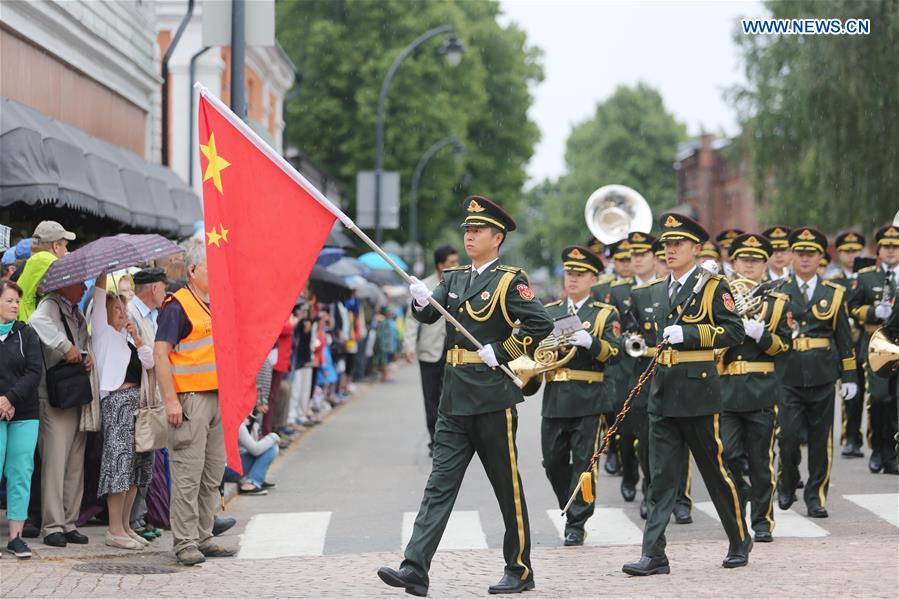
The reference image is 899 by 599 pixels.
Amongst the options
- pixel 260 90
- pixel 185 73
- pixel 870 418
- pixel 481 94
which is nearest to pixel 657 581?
pixel 870 418

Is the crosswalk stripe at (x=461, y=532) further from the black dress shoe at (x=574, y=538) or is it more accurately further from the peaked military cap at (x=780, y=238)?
the peaked military cap at (x=780, y=238)

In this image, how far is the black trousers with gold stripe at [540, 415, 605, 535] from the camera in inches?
412

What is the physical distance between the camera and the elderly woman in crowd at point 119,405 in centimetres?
994

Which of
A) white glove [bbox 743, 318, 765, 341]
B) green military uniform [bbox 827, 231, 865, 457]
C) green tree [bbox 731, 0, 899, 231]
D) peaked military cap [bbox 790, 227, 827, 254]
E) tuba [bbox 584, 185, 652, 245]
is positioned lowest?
green military uniform [bbox 827, 231, 865, 457]

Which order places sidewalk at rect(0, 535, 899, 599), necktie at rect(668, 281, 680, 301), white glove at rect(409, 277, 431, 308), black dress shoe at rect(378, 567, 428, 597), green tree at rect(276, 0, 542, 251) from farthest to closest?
green tree at rect(276, 0, 542, 251) < necktie at rect(668, 281, 680, 301) < sidewalk at rect(0, 535, 899, 599) < white glove at rect(409, 277, 431, 308) < black dress shoe at rect(378, 567, 428, 597)

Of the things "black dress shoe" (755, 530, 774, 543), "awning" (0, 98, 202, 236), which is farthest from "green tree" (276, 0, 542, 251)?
"black dress shoe" (755, 530, 774, 543)

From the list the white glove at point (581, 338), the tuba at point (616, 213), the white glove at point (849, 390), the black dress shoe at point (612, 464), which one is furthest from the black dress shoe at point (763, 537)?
the tuba at point (616, 213)

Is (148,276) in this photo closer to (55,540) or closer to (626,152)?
(55,540)

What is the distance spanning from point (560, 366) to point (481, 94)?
4242 centimetres

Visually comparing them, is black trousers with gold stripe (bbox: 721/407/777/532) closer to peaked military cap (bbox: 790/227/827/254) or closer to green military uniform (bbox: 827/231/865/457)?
peaked military cap (bbox: 790/227/827/254)

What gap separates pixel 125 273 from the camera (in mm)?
10828

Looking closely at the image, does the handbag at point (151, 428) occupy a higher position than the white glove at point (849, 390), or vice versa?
the white glove at point (849, 390)

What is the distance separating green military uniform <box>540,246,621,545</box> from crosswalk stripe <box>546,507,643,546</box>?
0.27 m

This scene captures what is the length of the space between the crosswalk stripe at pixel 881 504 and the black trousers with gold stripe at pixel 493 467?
11.9 feet
